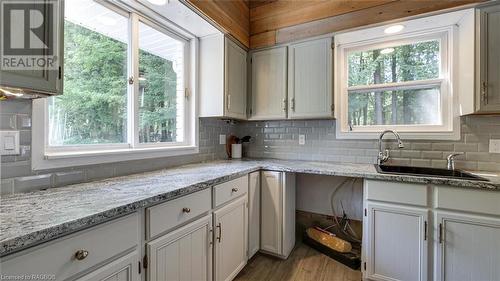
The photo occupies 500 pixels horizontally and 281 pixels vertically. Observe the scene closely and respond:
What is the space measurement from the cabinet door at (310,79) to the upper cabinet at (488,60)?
1.08m

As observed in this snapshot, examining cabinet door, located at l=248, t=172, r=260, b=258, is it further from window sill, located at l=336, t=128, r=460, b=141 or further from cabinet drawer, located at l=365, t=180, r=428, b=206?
window sill, located at l=336, t=128, r=460, b=141

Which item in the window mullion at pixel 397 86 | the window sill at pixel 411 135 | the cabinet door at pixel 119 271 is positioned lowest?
the cabinet door at pixel 119 271

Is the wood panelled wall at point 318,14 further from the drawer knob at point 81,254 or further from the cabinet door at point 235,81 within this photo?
the drawer knob at point 81,254

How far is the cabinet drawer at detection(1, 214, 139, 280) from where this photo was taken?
0.69 meters

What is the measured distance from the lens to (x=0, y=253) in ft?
2.03

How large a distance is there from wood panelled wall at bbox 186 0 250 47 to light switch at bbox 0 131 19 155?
1.40 meters

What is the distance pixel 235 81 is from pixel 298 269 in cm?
195

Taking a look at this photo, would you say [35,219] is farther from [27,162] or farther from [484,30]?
[484,30]

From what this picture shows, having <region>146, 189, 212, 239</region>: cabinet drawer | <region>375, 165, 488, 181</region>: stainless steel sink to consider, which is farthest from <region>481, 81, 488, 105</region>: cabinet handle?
<region>146, 189, 212, 239</region>: cabinet drawer

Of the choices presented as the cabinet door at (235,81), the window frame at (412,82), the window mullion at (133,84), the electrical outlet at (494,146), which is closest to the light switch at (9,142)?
the window mullion at (133,84)

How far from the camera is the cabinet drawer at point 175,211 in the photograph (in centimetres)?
111

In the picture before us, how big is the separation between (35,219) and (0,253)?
0.20 metres

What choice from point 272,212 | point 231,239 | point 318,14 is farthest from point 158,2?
point 272,212

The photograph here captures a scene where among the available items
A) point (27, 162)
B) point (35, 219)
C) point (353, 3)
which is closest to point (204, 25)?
point (353, 3)
